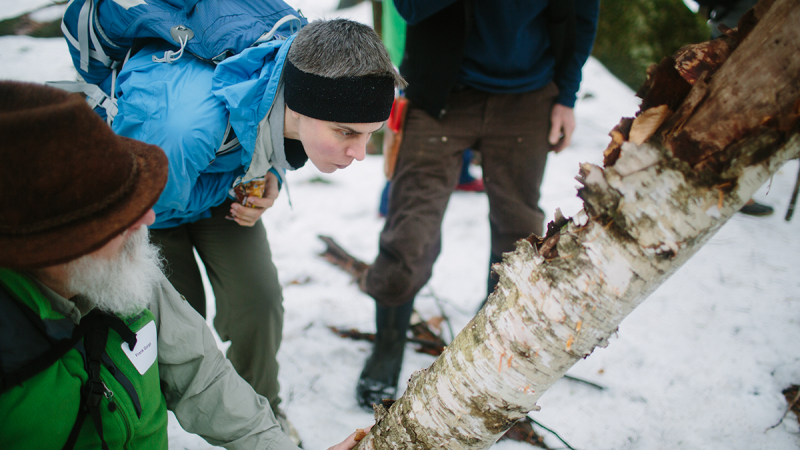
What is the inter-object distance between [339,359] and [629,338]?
6.34 feet

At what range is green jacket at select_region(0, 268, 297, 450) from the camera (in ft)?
3.11

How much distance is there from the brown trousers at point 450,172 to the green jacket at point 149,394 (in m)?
0.95

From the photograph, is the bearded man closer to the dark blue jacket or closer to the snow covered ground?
the snow covered ground

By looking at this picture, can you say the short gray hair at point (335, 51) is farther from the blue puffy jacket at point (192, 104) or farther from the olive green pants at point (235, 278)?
the olive green pants at point (235, 278)

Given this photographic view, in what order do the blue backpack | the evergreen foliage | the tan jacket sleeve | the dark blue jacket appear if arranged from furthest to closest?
the evergreen foliage, the dark blue jacket, the blue backpack, the tan jacket sleeve

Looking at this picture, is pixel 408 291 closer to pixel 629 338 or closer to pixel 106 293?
pixel 106 293

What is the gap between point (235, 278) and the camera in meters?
1.81

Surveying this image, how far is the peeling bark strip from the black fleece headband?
31.6 inches

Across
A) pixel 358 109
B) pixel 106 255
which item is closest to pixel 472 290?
pixel 358 109

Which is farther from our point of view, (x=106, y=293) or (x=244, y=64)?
(x=244, y=64)

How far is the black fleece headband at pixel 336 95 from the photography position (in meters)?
1.46

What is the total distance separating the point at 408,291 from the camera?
216cm

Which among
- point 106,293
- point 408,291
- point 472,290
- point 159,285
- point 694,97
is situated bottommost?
point 472,290

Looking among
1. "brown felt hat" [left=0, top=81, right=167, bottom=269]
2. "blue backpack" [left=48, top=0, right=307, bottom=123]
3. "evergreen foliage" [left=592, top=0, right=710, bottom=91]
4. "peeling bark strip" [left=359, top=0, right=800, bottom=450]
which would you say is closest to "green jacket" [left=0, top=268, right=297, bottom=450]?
"brown felt hat" [left=0, top=81, right=167, bottom=269]
